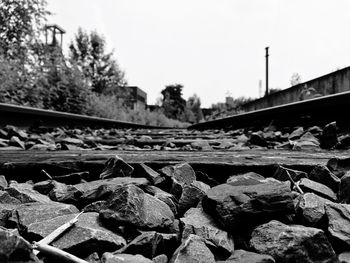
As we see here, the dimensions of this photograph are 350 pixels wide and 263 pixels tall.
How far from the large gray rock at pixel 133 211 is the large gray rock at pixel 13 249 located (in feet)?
0.99

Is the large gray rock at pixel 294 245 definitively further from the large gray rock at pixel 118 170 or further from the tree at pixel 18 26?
the tree at pixel 18 26

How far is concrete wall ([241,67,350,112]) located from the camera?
26.6ft

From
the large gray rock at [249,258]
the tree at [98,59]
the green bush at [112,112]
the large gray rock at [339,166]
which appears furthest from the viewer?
the tree at [98,59]

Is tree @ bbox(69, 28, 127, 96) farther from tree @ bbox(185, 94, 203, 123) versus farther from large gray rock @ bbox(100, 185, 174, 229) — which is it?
large gray rock @ bbox(100, 185, 174, 229)

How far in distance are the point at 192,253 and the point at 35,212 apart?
55 centimetres

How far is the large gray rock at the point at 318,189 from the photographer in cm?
126

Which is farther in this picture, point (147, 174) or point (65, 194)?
point (147, 174)

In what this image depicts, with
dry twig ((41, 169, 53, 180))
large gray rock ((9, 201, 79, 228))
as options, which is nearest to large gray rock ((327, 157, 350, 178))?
large gray rock ((9, 201, 79, 228))

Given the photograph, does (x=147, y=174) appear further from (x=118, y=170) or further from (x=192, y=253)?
(x=192, y=253)

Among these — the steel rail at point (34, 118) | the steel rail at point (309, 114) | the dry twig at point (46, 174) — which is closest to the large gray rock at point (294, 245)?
the dry twig at point (46, 174)

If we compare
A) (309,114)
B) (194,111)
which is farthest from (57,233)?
(194,111)

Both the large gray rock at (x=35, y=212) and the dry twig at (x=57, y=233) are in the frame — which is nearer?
the dry twig at (x=57, y=233)

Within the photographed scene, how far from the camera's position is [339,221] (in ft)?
3.19

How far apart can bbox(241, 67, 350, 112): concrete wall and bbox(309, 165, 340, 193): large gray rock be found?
722cm
